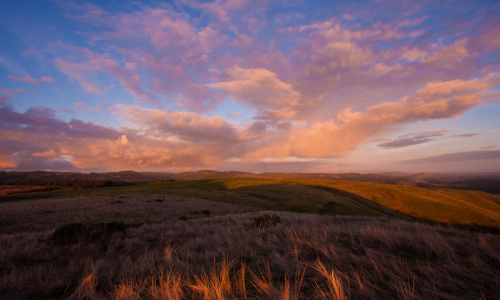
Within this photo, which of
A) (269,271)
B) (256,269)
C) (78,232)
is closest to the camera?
(269,271)

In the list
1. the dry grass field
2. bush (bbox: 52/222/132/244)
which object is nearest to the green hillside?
bush (bbox: 52/222/132/244)

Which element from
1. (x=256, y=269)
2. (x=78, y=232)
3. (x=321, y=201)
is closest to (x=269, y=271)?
(x=256, y=269)

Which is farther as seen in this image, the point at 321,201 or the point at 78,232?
the point at 321,201

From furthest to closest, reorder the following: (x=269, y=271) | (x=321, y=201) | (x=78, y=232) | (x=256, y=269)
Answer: (x=321, y=201), (x=78, y=232), (x=256, y=269), (x=269, y=271)

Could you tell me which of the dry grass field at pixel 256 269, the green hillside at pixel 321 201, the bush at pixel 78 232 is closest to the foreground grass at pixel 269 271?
the dry grass field at pixel 256 269

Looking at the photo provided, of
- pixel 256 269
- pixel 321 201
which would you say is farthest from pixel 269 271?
pixel 321 201

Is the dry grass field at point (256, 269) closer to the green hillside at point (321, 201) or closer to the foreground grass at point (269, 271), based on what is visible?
the foreground grass at point (269, 271)

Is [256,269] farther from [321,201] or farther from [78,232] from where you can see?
[321,201]

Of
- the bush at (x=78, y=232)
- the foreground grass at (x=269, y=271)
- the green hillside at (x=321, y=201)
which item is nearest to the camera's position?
the foreground grass at (x=269, y=271)

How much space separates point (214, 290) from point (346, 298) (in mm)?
2007

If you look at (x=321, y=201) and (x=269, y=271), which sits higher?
(x=269, y=271)

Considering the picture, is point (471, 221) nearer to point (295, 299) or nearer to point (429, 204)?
point (429, 204)

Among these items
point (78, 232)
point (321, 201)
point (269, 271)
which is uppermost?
point (269, 271)

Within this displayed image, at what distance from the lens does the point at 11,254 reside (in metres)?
6.22
